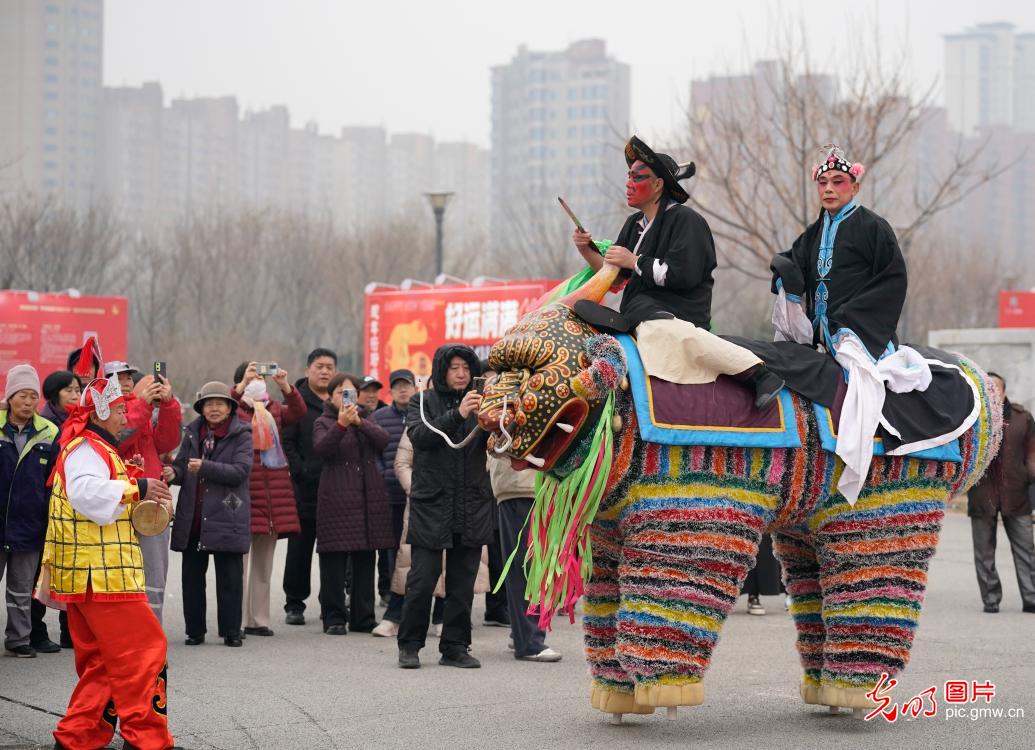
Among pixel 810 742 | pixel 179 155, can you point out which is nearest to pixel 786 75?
pixel 810 742

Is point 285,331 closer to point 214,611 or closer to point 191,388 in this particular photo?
point 191,388

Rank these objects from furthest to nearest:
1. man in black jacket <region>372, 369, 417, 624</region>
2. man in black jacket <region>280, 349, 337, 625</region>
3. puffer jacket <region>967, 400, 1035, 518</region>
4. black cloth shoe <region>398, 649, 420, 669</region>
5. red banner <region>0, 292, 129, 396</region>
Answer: red banner <region>0, 292, 129, 396</region>, puffer jacket <region>967, 400, 1035, 518</region>, man in black jacket <region>280, 349, 337, 625</region>, man in black jacket <region>372, 369, 417, 624</region>, black cloth shoe <region>398, 649, 420, 669</region>

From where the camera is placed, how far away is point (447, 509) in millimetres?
8453

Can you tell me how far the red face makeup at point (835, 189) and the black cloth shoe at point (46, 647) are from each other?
5.52 metres

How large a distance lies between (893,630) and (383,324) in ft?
50.3

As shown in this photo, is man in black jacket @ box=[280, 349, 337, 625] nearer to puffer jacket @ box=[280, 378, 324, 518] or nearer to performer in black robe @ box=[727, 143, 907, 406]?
puffer jacket @ box=[280, 378, 324, 518]

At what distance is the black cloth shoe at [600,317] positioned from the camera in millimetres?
6398

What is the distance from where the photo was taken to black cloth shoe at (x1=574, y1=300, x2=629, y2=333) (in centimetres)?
640

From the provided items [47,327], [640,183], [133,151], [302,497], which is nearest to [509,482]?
[302,497]

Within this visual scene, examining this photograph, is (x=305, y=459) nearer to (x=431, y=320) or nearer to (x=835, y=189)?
(x=835, y=189)

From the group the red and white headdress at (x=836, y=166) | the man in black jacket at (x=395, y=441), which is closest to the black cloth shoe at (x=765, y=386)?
the red and white headdress at (x=836, y=166)

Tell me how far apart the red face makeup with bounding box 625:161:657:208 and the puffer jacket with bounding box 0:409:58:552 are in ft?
13.8

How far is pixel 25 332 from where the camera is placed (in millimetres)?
22594

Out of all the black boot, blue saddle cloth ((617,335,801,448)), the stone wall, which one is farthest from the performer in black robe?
the stone wall
